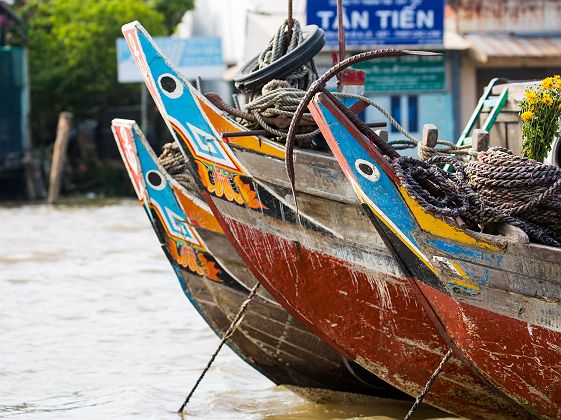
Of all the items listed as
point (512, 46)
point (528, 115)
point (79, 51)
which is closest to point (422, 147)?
point (528, 115)

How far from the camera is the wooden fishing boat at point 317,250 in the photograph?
471 centimetres

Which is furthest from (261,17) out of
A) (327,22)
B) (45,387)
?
(45,387)

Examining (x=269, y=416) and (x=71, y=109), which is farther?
(x=71, y=109)

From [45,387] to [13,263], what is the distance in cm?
592

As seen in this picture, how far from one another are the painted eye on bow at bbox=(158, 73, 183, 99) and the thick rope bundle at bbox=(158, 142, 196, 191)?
0.68 metres

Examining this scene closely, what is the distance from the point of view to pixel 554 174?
4.35 metres

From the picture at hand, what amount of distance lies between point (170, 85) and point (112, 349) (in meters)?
3.28

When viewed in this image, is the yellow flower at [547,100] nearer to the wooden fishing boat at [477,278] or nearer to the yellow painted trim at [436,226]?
the wooden fishing boat at [477,278]

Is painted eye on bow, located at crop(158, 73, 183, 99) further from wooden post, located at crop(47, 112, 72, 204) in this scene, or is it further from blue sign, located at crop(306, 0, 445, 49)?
wooden post, located at crop(47, 112, 72, 204)

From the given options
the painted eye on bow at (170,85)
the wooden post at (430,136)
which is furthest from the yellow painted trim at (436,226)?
the painted eye on bow at (170,85)

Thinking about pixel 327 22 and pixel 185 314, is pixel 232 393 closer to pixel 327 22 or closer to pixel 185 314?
pixel 185 314

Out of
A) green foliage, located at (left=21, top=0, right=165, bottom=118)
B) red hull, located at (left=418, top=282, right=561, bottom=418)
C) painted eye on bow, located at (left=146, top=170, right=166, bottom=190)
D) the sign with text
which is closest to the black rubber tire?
→ painted eye on bow, located at (left=146, top=170, right=166, bottom=190)

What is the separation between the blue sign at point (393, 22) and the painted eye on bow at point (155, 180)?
9.56 metres

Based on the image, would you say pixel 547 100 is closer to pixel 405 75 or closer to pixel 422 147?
pixel 422 147
